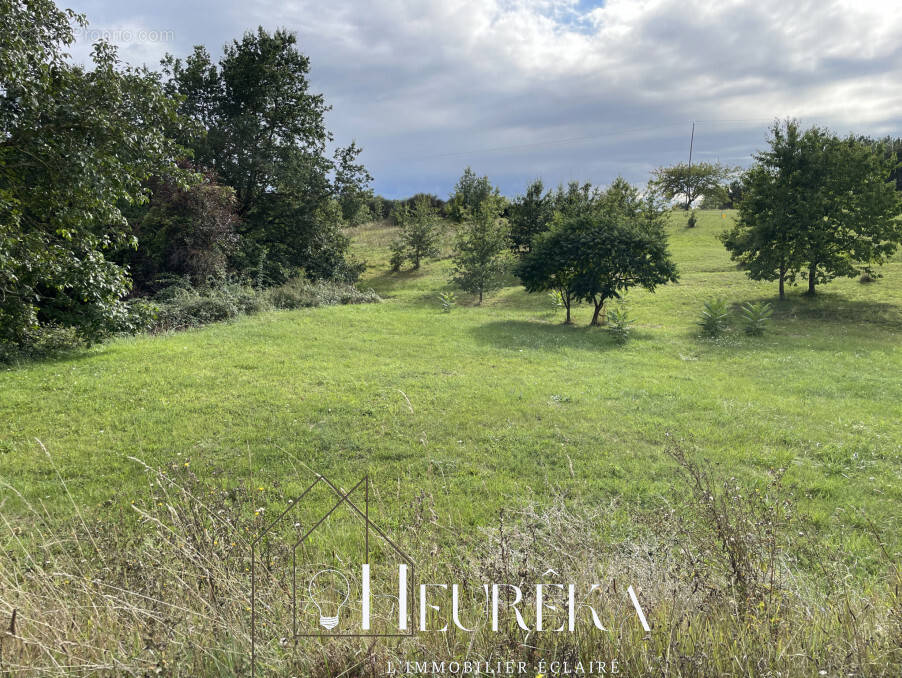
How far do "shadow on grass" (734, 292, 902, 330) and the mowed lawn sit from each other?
9.22ft

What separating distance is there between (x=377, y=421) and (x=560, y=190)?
85.4 feet

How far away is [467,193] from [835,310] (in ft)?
92.5

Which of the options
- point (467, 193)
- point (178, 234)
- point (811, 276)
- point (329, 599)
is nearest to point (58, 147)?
point (329, 599)

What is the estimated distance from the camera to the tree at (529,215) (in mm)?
27734

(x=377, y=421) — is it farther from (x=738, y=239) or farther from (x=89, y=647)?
(x=738, y=239)

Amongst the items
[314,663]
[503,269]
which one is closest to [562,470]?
[314,663]

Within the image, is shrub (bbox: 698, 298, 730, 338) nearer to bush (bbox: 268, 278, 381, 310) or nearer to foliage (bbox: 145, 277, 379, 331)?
bush (bbox: 268, 278, 381, 310)

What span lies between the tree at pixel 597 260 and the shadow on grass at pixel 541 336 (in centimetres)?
120

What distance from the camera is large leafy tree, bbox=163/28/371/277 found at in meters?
19.5

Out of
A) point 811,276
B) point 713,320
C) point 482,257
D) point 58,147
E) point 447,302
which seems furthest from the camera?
point 482,257

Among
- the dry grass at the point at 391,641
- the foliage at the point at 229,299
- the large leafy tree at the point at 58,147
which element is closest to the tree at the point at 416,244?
the foliage at the point at 229,299

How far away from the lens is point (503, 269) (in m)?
22.5

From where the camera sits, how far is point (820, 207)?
17.6 meters

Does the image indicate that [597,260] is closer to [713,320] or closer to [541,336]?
[541,336]
